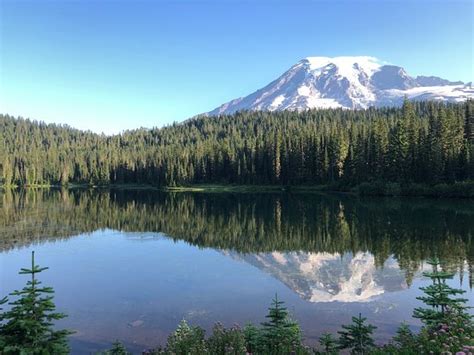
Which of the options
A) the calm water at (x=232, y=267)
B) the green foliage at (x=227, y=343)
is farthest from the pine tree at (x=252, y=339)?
the calm water at (x=232, y=267)

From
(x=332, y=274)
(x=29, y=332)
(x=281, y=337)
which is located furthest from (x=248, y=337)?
(x=332, y=274)

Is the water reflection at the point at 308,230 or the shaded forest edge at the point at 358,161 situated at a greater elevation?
the shaded forest edge at the point at 358,161

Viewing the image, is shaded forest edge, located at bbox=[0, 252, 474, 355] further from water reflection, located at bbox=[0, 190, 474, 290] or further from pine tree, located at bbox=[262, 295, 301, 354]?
water reflection, located at bbox=[0, 190, 474, 290]

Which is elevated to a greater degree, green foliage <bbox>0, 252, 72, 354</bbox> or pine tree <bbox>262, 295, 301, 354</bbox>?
green foliage <bbox>0, 252, 72, 354</bbox>

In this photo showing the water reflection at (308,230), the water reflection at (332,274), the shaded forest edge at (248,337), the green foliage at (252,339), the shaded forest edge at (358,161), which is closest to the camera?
the shaded forest edge at (248,337)

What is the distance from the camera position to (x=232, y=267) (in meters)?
36.4

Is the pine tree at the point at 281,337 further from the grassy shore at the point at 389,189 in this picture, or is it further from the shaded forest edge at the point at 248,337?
the grassy shore at the point at 389,189

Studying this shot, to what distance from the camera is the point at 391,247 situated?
40.6 m

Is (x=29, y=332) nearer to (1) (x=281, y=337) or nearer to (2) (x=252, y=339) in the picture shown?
(2) (x=252, y=339)

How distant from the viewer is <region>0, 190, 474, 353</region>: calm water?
22906 millimetres

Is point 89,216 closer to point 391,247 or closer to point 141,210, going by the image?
point 141,210

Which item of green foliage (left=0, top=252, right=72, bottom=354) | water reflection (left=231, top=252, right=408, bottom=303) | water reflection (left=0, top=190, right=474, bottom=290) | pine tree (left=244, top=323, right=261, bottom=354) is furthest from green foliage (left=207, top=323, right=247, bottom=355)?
water reflection (left=0, top=190, right=474, bottom=290)

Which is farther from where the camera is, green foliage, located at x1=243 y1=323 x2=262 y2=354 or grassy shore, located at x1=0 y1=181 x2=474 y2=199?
grassy shore, located at x1=0 y1=181 x2=474 y2=199

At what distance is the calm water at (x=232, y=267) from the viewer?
75.2ft
